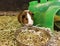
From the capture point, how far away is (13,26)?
2096 mm

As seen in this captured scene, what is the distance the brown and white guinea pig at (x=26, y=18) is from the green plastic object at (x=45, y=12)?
2.8 inches

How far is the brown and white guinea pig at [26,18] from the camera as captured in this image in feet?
6.38

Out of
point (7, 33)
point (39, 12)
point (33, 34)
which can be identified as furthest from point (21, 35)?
point (39, 12)

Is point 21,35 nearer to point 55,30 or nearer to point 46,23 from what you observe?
point 46,23

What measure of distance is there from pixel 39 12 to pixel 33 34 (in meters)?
0.35

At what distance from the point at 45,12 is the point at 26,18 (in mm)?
228

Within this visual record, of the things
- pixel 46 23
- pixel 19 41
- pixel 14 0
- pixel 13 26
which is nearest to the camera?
pixel 19 41

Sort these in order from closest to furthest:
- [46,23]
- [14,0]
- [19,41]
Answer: [19,41] < [46,23] < [14,0]

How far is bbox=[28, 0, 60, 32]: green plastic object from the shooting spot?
73.0 inches

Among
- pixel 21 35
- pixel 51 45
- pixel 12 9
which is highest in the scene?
pixel 12 9

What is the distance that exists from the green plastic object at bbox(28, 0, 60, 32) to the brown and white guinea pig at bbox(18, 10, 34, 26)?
0.24 ft

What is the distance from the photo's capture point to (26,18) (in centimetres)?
197

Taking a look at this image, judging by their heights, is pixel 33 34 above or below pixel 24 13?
below

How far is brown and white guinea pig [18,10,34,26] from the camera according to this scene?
6.38 ft
